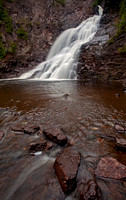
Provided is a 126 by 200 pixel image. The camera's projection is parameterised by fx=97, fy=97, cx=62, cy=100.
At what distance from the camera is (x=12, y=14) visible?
15312mm

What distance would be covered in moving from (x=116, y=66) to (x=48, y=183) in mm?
9129

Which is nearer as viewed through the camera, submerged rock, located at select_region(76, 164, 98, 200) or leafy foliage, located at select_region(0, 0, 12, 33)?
submerged rock, located at select_region(76, 164, 98, 200)

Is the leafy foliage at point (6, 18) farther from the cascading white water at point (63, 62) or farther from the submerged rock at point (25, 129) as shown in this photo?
the submerged rock at point (25, 129)

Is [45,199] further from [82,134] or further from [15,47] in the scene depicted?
[15,47]

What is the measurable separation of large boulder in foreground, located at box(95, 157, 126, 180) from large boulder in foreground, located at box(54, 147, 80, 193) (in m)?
0.27

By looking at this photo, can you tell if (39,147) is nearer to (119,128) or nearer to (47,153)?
(47,153)

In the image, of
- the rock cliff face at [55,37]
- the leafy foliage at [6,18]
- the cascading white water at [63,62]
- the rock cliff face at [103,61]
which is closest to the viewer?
the rock cliff face at [103,61]

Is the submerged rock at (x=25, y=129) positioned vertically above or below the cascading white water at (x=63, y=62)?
below

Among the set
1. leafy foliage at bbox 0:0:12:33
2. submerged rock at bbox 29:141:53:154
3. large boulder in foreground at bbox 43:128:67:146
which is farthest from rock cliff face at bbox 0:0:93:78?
submerged rock at bbox 29:141:53:154

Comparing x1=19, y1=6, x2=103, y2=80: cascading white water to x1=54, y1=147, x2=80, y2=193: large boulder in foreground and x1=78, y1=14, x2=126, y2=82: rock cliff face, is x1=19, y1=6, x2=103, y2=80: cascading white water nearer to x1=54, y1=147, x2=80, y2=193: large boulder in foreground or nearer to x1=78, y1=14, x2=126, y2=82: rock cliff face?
x1=78, y1=14, x2=126, y2=82: rock cliff face

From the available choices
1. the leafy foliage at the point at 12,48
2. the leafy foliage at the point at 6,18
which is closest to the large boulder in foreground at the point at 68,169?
the leafy foliage at the point at 12,48

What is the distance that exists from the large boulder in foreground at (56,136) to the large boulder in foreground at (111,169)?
58 centimetres

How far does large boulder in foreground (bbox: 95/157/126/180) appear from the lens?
106 cm

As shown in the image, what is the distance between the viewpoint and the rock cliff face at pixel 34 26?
13.7m
